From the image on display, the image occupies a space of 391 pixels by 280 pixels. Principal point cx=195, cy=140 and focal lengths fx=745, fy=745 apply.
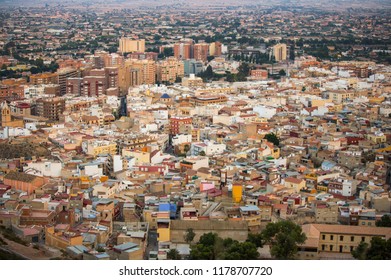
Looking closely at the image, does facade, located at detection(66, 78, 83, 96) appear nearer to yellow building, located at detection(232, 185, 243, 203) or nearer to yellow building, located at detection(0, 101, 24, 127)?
yellow building, located at detection(0, 101, 24, 127)

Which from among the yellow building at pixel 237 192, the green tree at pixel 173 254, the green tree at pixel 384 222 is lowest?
the yellow building at pixel 237 192

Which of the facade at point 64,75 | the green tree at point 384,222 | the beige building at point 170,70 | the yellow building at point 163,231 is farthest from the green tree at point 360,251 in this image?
the beige building at point 170,70

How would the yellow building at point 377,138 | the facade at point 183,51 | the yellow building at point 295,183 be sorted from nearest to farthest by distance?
the yellow building at point 295,183 < the yellow building at point 377,138 < the facade at point 183,51

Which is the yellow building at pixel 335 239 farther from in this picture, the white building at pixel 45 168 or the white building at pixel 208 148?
the white building at pixel 208 148

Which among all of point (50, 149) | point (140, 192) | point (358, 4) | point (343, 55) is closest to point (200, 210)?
point (140, 192)

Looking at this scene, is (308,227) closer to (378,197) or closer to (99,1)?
(378,197)

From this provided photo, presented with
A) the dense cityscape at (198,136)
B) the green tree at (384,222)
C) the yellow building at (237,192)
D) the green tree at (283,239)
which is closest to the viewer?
the green tree at (283,239)

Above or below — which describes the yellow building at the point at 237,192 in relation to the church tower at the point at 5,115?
above
